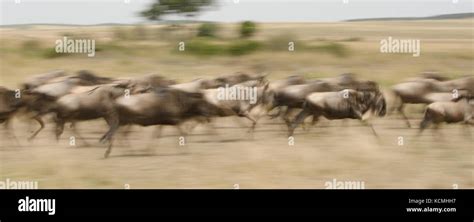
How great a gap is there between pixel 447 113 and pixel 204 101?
313 centimetres

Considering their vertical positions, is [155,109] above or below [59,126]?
above

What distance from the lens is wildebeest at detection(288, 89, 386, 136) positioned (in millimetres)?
10023

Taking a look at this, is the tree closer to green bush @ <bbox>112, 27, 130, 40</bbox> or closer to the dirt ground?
green bush @ <bbox>112, 27, 130, 40</bbox>

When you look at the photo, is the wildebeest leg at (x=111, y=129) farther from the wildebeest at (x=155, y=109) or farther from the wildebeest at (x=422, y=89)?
the wildebeest at (x=422, y=89)

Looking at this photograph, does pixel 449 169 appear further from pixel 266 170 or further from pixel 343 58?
pixel 343 58

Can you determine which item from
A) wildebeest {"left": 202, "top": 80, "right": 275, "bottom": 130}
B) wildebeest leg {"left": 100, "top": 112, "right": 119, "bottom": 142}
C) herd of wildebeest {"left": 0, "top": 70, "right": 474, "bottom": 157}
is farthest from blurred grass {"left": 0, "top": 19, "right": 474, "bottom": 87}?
wildebeest leg {"left": 100, "top": 112, "right": 119, "bottom": 142}

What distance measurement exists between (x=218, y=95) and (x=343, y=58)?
15765 millimetres

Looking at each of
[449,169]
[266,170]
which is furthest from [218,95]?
[449,169]

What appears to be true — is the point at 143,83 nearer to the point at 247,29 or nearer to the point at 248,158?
the point at 248,158

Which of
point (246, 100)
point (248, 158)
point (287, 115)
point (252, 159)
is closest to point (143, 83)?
point (246, 100)

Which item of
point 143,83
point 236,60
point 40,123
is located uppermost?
point 236,60

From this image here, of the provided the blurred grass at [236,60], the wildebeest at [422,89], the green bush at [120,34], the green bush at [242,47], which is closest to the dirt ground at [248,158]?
the wildebeest at [422,89]

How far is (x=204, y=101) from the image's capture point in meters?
9.99
